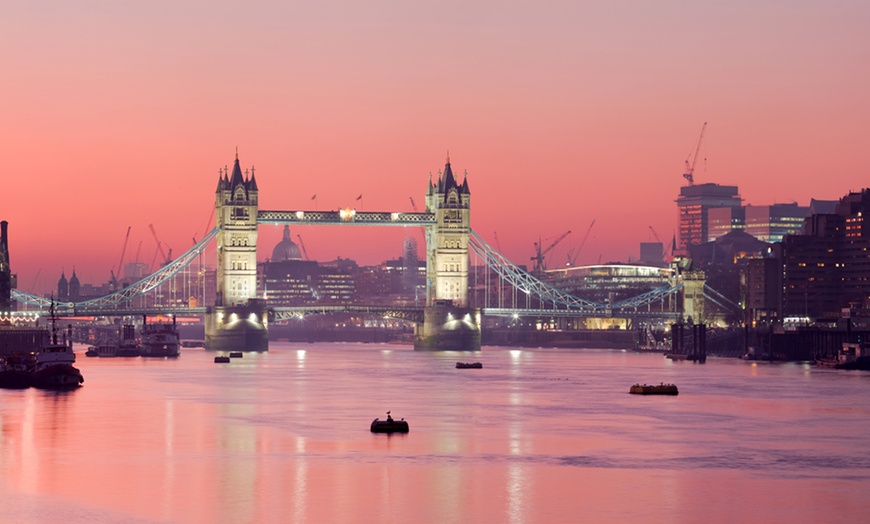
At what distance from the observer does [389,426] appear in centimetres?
8025

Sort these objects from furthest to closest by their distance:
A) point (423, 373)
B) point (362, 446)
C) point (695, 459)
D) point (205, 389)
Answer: point (423, 373)
point (205, 389)
point (362, 446)
point (695, 459)

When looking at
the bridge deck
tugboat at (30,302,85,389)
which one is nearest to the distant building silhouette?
the bridge deck

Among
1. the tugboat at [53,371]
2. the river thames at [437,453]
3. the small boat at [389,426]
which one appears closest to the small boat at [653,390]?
the river thames at [437,453]

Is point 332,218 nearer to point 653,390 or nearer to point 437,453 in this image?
point 653,390

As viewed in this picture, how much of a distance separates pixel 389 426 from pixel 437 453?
9.72m

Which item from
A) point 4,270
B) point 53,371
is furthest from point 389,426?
point 4,270

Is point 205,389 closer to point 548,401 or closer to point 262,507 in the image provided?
point 548,401

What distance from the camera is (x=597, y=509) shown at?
55.2 meters

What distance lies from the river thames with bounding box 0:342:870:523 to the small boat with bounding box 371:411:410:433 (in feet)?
2.40

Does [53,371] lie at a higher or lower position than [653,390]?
higher

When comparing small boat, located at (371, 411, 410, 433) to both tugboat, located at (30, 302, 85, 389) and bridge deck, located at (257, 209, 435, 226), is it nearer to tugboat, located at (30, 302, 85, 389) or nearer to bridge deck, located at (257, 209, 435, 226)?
tugboat, located at (30, 302, 85, 389)

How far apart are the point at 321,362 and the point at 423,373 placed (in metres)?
36.9

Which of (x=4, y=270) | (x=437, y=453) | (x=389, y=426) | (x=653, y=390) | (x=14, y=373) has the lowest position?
(x=437, y=453)

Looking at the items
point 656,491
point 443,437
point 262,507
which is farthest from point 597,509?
point 443,437
